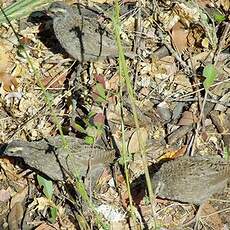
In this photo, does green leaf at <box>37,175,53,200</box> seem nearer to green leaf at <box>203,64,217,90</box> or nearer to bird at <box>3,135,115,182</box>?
bird at <box>3,135,115,182</box>

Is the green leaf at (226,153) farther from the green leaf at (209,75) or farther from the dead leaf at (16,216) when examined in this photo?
the dead leaf at (16,216)

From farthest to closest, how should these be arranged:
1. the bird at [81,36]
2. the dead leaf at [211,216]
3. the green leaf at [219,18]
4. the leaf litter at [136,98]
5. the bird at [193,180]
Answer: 1. the green leaf at [219,18]
2. the bird at [81,36]
3. the leaf litter at [136,98]
4. the dead leaf at [211,216]
5. the bird at [193,180]

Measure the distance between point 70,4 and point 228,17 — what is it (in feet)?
4.93

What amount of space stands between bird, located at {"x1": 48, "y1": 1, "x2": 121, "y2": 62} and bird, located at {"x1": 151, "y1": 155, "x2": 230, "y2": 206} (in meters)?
1.20

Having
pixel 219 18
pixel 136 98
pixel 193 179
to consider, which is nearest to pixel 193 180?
pixel 193 179

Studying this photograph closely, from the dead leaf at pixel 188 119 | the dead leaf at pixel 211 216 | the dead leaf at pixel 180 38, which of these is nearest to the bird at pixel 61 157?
the dead leaf at pixel 188 119

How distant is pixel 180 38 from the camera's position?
575 centimetres

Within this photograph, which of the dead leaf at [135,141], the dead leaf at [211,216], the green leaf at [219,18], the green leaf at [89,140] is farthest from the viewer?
the green leaf at [219,18]

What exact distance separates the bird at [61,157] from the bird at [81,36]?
0.80 metres

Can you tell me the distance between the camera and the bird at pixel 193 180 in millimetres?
4628

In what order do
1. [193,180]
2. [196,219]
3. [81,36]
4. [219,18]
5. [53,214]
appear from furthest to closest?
[219,18] < [81,36] < [53,214] < [196,219] < [193,180]

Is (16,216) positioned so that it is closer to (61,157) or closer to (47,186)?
(47,186)

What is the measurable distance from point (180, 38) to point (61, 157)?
5.36ft

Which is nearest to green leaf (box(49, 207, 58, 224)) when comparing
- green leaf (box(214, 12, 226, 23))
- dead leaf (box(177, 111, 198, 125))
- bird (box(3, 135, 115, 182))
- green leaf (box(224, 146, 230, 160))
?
bird (box(3, 135, 115, 182))
